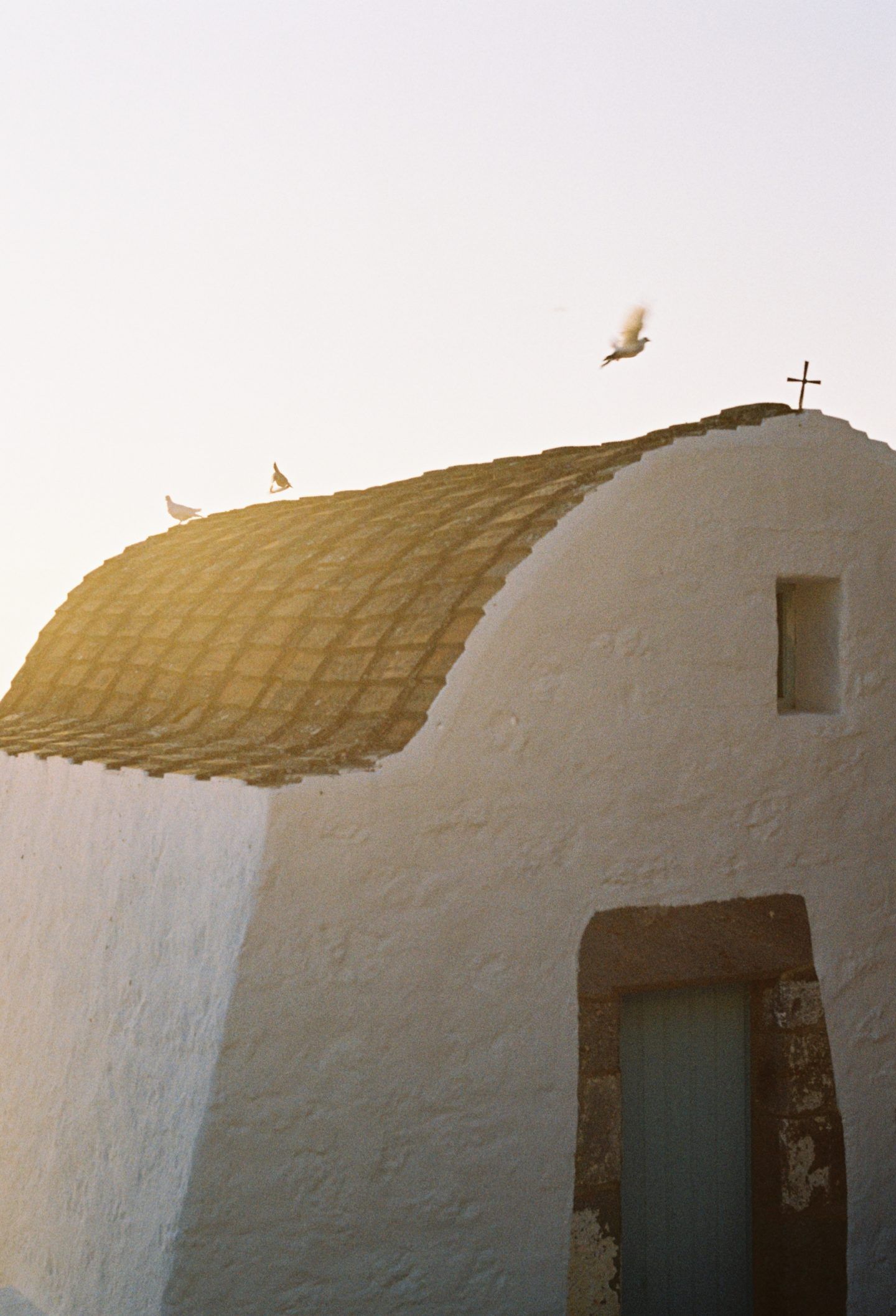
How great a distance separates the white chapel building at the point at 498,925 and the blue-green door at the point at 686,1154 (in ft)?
0.05

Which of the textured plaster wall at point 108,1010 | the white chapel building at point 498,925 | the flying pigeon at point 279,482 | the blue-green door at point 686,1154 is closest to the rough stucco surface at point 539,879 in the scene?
the white chapel building at point 498,925

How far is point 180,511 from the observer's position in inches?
381

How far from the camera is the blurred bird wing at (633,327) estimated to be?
654 cm

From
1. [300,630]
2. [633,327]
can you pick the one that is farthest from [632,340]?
[300,630]

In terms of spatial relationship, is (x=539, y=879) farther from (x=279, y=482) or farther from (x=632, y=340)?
(x=279, y=482)

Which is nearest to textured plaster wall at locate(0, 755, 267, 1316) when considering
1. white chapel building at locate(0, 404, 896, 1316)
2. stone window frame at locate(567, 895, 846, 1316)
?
white chapel building at locate(0, 404, 896, 1316)

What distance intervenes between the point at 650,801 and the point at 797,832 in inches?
30.9

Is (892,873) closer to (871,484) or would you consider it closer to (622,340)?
(871,484)

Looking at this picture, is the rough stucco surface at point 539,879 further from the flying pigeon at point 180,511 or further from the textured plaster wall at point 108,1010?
the flying pigeon at point 180,511

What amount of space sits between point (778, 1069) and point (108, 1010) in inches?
105

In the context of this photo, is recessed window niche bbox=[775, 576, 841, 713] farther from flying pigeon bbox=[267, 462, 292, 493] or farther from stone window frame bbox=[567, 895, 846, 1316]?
flying pigeon bbox=[267, 462, 292, 493]

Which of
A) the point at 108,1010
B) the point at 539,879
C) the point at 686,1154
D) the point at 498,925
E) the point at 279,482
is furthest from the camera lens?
the point at 279,482

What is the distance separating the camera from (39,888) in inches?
247

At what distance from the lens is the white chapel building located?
4859 mm
